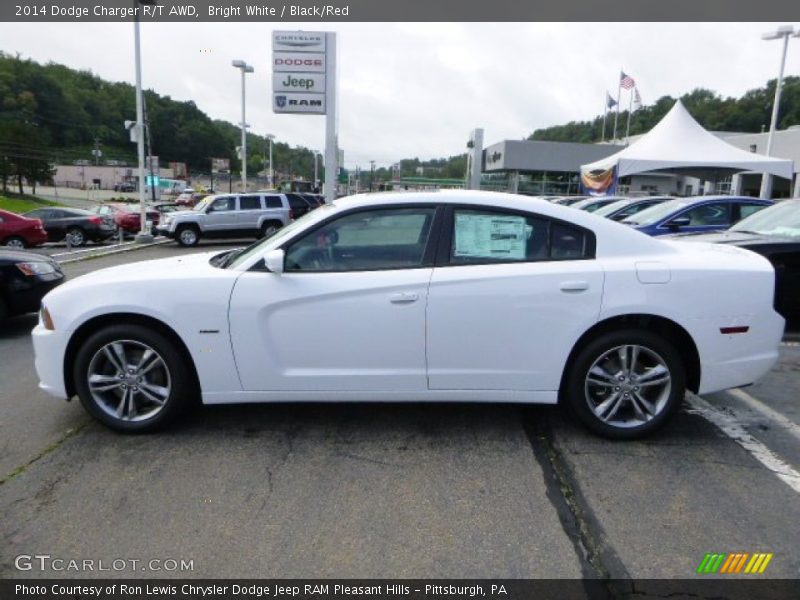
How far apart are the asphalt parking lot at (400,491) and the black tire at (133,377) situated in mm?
161

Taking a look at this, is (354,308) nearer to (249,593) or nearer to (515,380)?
(515,380)

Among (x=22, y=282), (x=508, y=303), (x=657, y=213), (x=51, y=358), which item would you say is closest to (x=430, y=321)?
(x=508, y=303)

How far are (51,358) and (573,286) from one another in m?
3.38

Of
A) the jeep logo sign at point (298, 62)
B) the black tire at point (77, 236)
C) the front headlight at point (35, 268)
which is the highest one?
the jeep logo sign at point (298, 62)

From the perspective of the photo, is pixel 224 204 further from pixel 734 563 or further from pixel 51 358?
pixel 734 563

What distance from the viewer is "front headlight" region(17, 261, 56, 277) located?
6.64m

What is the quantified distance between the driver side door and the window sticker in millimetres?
200

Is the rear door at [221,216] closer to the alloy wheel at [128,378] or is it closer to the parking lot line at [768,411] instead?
the alloy wheel at [128,378]

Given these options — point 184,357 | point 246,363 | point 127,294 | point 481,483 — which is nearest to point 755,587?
point 481,483

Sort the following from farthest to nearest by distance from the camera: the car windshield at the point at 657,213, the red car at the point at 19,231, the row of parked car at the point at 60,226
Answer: the row of parked car at the point at 60,226 → the red car at the point at 19,231 → the car windshield at the point at 657,213

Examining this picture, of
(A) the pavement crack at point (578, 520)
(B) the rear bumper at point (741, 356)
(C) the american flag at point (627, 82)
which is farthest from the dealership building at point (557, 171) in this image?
(A) the pavement crack at point (578, 520)

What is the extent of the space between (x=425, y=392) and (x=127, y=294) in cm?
199

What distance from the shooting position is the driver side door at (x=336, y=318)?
348 centimetres

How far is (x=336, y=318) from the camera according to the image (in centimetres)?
349
